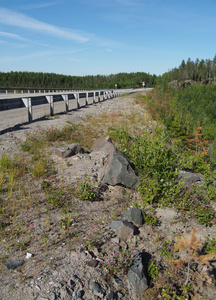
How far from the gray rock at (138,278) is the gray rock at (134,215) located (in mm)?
1178

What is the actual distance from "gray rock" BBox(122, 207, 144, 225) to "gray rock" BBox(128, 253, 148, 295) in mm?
1178

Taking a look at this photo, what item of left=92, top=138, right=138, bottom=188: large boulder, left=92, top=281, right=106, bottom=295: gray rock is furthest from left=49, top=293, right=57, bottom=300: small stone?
left=92, top=138, right=138, bottom=188: large boulder

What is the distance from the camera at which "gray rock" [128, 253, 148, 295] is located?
3280 millimetres

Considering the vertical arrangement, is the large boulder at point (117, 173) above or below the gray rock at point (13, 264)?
above

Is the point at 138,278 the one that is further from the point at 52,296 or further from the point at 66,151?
the point at 66,151

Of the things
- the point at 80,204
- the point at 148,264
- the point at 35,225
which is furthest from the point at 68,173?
the point at 148,264

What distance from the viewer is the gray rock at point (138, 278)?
3280mm

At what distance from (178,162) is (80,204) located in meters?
2.89

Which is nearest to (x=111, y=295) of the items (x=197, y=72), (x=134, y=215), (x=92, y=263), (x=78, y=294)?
(x=78, y=294)

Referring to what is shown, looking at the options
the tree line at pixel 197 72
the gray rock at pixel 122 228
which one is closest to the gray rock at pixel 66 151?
the gray rock at pixel 122 228

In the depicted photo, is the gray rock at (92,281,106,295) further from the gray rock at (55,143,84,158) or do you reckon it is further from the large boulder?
the gray rock at (55,143,84,158)

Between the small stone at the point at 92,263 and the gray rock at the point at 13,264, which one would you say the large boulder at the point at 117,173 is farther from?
the gray rock at the point at 13,264

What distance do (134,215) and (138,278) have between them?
4.69ft

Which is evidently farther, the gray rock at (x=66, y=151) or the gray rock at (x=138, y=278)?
the gray rock at (x=66, y=151)
